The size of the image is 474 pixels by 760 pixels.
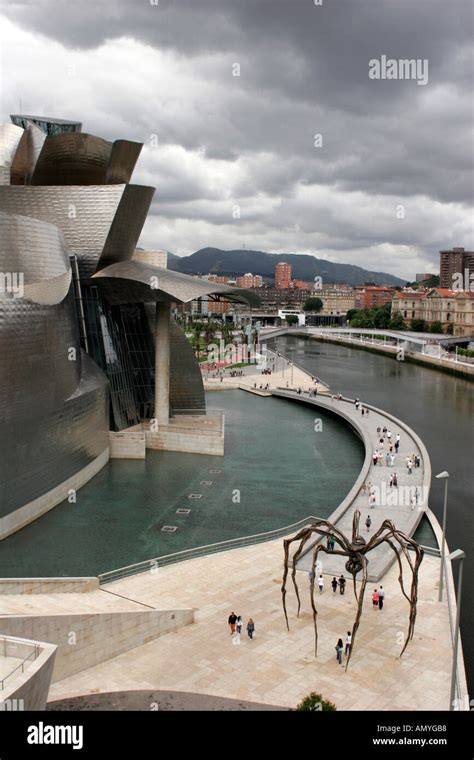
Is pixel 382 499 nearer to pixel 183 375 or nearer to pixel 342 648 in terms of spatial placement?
pixel 342 648

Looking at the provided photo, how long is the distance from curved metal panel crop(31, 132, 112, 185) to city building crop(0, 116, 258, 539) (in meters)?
0.05

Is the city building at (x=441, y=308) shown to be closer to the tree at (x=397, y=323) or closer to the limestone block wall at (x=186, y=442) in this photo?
the tree at (x=397, y=323)

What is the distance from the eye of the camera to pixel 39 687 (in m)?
9.52

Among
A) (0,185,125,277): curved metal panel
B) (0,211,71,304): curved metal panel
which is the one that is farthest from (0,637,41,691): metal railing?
(0,185,125,277): curved metal panel

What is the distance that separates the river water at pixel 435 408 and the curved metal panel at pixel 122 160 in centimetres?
2095

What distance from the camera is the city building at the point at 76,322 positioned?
21562 millimetres

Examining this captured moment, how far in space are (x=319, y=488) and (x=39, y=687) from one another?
1958cm

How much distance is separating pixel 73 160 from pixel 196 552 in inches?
818

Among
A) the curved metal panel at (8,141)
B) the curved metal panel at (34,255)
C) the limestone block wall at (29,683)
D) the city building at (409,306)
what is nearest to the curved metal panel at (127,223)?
the curved metal panel at (34,255)

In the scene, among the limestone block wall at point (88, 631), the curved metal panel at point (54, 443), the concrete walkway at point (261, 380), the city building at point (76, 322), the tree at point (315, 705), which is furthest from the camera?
the concrete walkway at point (261, 380)

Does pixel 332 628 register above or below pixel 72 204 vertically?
below

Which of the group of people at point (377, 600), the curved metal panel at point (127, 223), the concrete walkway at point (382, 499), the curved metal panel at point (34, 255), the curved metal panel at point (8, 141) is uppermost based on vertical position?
the curved metal panel at point (8, 141)
